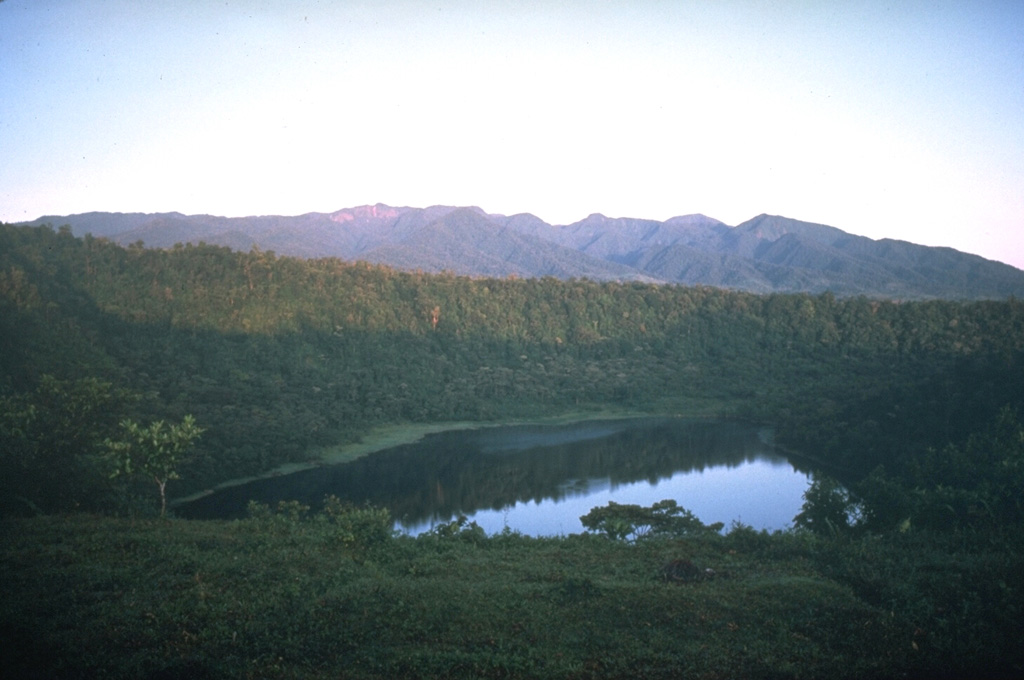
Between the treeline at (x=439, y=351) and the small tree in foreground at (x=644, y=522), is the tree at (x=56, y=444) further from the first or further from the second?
the small tree in foreground at (x=644, y=522)

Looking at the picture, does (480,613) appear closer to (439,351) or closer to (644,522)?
(644,522)

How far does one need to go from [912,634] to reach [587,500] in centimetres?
1615

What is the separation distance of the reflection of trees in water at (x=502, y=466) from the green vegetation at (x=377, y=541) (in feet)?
5.99

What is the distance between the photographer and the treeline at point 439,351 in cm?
2131

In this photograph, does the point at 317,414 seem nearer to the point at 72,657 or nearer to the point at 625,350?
the point at 625,350

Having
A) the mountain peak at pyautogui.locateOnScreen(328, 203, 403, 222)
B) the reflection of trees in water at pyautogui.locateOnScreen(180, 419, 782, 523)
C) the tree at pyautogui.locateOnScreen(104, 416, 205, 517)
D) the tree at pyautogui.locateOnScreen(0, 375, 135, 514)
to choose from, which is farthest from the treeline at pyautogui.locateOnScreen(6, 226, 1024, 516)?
the mountain peak at pyautogui.locateOnScreen(328, 203, 403, 222)

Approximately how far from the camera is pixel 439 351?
42000mm

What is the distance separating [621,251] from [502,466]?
6582 inches

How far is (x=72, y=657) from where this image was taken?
197 inches

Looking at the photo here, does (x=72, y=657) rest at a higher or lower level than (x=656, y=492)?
higher

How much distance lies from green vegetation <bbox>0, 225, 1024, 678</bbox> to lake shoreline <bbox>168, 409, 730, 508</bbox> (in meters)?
0.40

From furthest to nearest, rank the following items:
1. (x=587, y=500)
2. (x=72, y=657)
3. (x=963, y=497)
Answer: (x=587, y=500)
(x=963, y=497)
(x=72, y=657)

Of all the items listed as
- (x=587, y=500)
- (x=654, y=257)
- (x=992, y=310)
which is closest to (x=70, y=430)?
(x=587, y=500)

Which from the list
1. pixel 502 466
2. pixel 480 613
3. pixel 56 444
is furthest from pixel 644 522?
pixel 502 466
